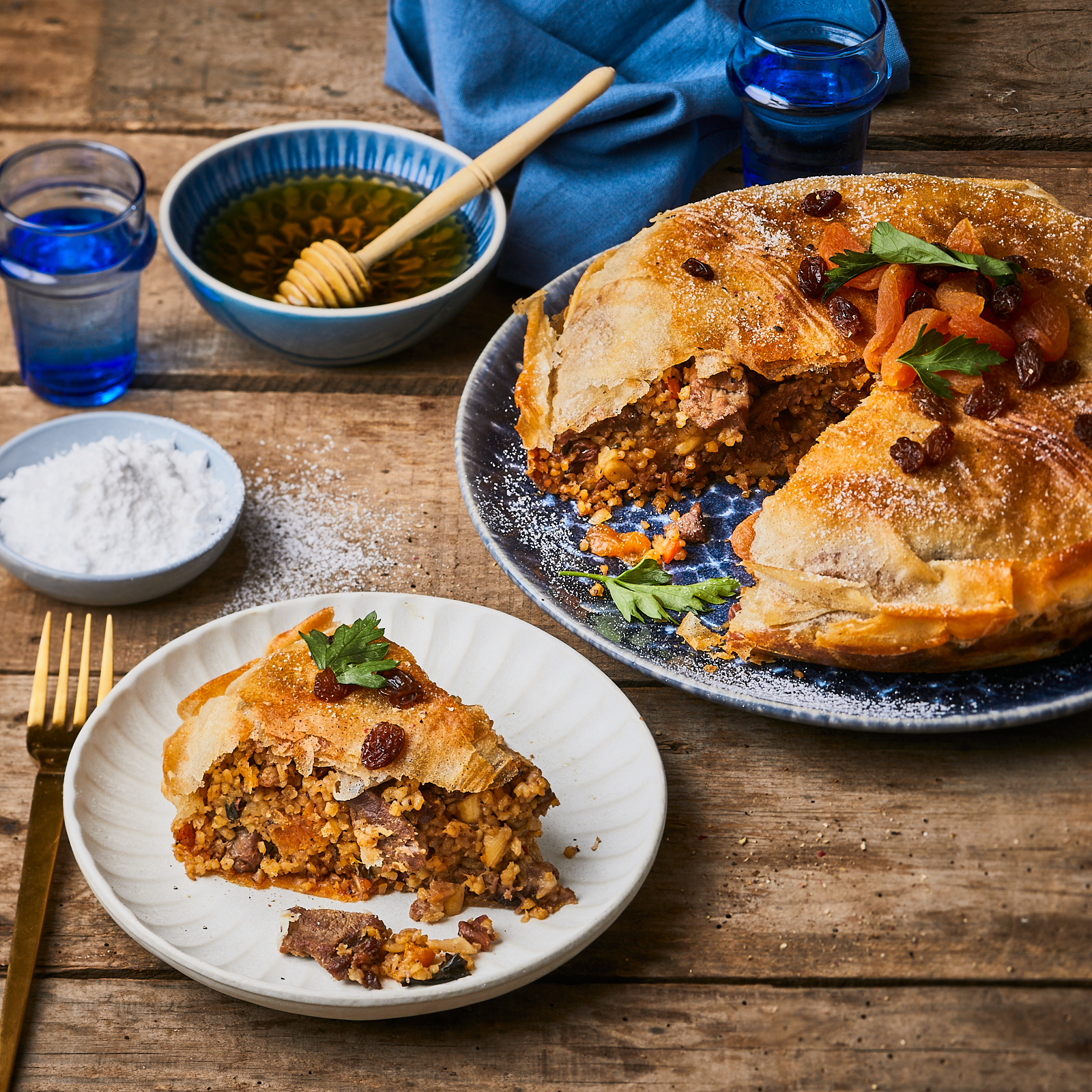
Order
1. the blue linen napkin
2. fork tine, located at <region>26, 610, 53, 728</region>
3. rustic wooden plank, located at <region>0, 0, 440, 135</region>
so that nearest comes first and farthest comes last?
fork tine, located at <region>26, 610, 53, 728</region>
the blue linen napkin
rustic wooden plank, located at <region>0, 0, 440, 135</region>

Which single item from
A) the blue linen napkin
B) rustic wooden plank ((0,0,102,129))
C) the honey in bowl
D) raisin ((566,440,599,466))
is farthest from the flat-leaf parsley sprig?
rustic wooden plank ((0,0,102,129))

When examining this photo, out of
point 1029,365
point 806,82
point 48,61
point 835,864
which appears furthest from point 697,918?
point 48,61

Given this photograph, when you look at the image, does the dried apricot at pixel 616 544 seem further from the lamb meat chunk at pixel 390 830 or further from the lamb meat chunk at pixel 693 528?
the lamb meat chunk at pixel 390 830

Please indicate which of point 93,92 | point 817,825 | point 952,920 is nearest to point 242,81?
point 93,92

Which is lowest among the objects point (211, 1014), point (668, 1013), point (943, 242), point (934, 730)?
→ point (211, 1014)

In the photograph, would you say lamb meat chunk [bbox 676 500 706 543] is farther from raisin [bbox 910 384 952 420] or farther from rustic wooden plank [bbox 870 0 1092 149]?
rustic wooden plank [bbox 870 0 1092 149]

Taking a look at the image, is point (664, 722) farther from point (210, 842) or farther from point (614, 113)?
point (614, 113)

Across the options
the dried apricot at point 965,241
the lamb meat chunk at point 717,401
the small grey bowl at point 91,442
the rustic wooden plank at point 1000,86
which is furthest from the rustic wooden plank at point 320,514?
the rustic wooden plank at point 1000,86
